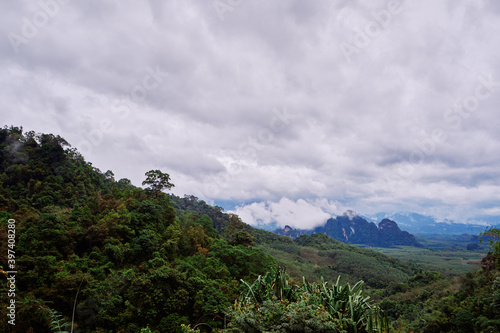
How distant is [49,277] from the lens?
11492mm

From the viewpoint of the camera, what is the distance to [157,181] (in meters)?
25.6

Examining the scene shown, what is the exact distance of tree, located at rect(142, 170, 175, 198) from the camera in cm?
2553

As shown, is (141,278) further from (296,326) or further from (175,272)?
(296,326)

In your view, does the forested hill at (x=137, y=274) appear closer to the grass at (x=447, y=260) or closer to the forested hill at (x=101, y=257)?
the forested hill at (x=101, y=257)

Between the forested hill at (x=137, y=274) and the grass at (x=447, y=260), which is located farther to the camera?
the grass at (x=447, y=260)

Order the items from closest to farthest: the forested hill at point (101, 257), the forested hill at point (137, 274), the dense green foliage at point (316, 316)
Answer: the dense green foliage at point (316, 316), the forested hill at point (137, 274), the forested hill at point (101, 257)

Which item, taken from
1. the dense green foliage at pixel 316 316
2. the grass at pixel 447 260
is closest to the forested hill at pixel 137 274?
the dense green foliage at pixel 316 316

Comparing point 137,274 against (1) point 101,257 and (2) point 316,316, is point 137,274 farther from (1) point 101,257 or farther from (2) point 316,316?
(2) point 316,316

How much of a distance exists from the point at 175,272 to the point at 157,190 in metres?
14.7

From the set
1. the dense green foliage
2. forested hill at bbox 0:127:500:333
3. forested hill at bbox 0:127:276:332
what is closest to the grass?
forested hill at bbox 0:127:500:333

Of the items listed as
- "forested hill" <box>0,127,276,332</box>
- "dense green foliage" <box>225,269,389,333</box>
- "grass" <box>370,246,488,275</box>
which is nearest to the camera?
"dense green foliage" <box>225,269,389,333</box>

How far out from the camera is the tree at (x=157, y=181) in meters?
25.5

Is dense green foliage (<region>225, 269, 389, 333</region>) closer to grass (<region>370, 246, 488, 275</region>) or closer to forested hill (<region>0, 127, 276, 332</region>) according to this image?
forested hill (<region>0, 127, 276, 332</region>)

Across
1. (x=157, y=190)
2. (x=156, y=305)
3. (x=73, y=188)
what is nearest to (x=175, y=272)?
(x=156, y=305)
